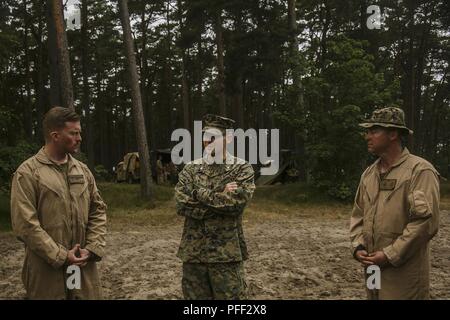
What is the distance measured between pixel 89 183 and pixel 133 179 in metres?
22.6

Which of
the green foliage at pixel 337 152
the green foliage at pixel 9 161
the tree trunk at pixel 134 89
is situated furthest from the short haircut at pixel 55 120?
the green foliage at pixel 337 152

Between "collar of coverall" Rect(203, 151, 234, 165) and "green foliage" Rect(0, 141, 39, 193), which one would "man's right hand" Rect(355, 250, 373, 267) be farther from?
"green foliage" Rect(0, 141, 39, 193)

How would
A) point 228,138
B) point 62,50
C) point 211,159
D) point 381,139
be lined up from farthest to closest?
1. point 62,50
2. point 228,138
3. point 211,159
4. point 381,139

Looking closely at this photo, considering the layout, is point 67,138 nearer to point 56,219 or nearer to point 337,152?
point 56,219

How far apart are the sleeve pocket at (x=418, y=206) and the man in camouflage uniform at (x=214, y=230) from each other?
1371 millimetres

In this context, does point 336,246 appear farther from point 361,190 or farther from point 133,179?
point 133,179

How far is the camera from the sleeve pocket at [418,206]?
327cm

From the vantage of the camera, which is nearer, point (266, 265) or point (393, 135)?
point (393, 135)

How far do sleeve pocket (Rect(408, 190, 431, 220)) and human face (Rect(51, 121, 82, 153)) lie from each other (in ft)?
8.31

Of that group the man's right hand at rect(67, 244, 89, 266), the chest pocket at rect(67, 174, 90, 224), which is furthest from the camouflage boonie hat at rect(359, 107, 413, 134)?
the man's right hand at rect(67, 244, 89, 266)

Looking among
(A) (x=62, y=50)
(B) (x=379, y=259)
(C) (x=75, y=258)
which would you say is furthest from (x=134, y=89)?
(B) (x=379, y=259)

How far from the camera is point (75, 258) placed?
11.0 feet

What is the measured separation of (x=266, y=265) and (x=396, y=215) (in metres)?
4.88

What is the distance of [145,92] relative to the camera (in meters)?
35.2
